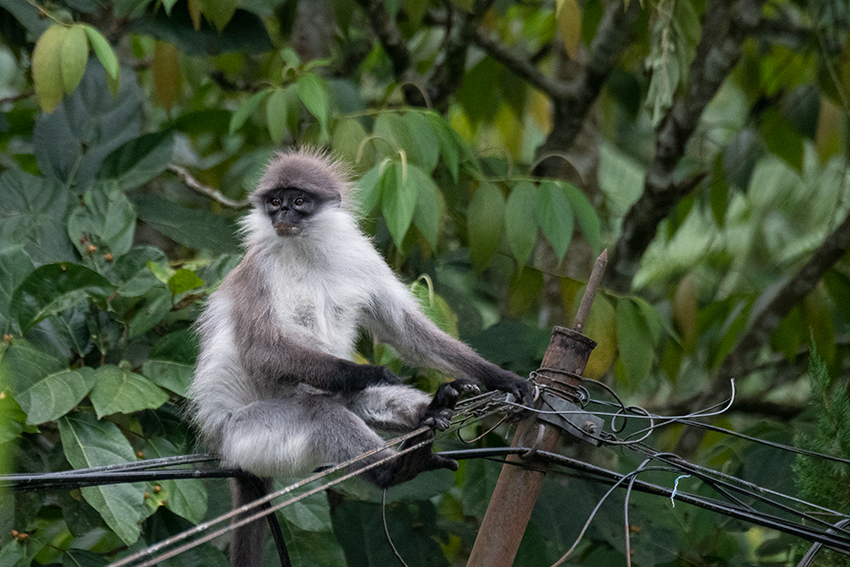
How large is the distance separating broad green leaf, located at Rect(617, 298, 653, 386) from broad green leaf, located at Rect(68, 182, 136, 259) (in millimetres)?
2355

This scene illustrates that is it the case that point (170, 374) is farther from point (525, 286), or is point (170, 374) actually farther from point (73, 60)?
point (525, 286)

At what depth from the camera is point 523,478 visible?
2.77 m

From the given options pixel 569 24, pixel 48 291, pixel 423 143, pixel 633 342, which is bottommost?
pixel 48 291

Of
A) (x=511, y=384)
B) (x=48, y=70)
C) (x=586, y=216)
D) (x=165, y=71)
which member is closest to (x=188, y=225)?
(x=48, y=70)

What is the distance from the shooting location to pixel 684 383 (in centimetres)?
829

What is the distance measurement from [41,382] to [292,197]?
4.21ft

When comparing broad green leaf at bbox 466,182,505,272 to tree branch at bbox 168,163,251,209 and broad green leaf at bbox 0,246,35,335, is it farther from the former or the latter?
broad green leaf at bbox 0,246,35,335

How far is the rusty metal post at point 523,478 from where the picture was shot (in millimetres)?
2742

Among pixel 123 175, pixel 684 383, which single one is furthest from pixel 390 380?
pixel 684 383

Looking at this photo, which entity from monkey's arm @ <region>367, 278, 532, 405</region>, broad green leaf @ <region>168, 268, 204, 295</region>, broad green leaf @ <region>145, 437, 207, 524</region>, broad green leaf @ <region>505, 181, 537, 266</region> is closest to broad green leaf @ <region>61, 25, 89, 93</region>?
broad green leaf @ <region>168, 268, 204, 295</region>

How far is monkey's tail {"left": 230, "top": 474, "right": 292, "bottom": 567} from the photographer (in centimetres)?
338

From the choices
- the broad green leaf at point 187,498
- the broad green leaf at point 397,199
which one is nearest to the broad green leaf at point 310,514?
the broad green leaf at point 187,498

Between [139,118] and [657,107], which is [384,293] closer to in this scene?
[657,107]

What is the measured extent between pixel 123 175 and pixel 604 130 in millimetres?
4519
